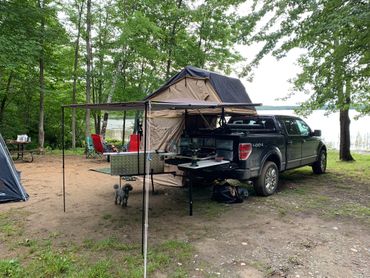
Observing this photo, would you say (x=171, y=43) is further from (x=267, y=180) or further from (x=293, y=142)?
(x=267, y=180)

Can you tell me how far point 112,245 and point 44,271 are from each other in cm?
80

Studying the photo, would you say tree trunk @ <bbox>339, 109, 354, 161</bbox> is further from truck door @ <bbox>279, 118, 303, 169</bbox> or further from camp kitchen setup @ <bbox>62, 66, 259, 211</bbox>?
truck door @ <bbox>279, 118, 303, 169</bbox>

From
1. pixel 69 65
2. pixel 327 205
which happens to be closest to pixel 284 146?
pixel 327 205

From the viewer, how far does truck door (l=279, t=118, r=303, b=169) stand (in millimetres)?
6449

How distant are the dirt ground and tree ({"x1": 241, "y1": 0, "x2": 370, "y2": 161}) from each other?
263 cm

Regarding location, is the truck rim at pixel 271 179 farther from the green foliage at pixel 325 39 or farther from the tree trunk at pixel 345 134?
the tree trunk at pixel 345 134

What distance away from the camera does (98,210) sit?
487 centimetres

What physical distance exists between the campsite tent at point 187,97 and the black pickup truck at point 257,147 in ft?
2.47

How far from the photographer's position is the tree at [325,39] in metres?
5.18

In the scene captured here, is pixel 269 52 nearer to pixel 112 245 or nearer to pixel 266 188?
pixel 266 188

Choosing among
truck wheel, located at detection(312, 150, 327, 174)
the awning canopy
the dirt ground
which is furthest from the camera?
truck wheel, located at detection(312, 150, 327, 174)

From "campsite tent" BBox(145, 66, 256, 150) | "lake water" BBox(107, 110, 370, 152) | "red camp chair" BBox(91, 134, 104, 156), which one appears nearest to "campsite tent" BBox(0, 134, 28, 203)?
"campsite tent" BBox(145, 66, 256, 150)

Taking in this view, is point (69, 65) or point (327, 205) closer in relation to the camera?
point (327, 205)

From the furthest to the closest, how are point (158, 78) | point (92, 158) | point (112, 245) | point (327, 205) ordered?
point (158, 78) < point (92, 158) < point (327, 205) < point (112, 245)
